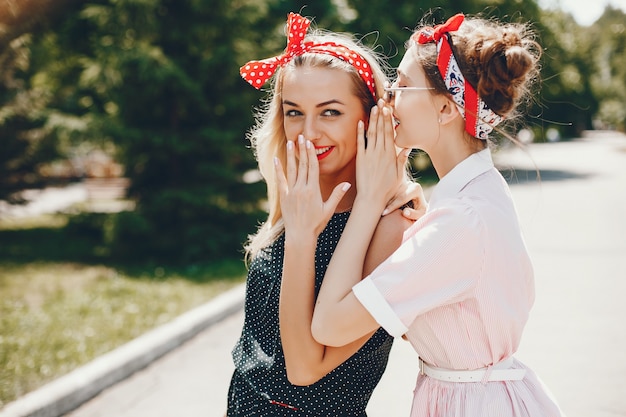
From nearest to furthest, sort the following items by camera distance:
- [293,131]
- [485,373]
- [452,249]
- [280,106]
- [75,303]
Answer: [452,249]
[485,373]
[293,131]
[280,106]
[75,303]

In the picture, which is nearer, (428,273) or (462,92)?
(428,273)

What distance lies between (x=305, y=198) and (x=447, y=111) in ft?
1.65

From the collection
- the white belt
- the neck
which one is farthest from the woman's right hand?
the white belt

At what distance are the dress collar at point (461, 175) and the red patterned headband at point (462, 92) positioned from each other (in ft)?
0.27

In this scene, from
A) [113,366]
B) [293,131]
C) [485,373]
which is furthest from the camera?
[113,366]

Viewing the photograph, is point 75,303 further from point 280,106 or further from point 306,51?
point 306,51

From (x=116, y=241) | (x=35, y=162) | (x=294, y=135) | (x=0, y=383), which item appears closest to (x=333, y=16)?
(x=35, y=162)

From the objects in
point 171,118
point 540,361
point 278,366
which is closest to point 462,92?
point 278,366

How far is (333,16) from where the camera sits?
63.9ft

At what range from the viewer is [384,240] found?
177 cm

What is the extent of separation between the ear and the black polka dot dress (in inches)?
19.0

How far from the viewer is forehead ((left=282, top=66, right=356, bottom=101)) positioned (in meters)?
2.00

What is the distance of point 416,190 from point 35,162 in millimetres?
11667

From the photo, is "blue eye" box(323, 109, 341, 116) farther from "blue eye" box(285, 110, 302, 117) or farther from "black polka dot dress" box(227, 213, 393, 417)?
"black polka dot dress" box(227, 213, 393, 417)
